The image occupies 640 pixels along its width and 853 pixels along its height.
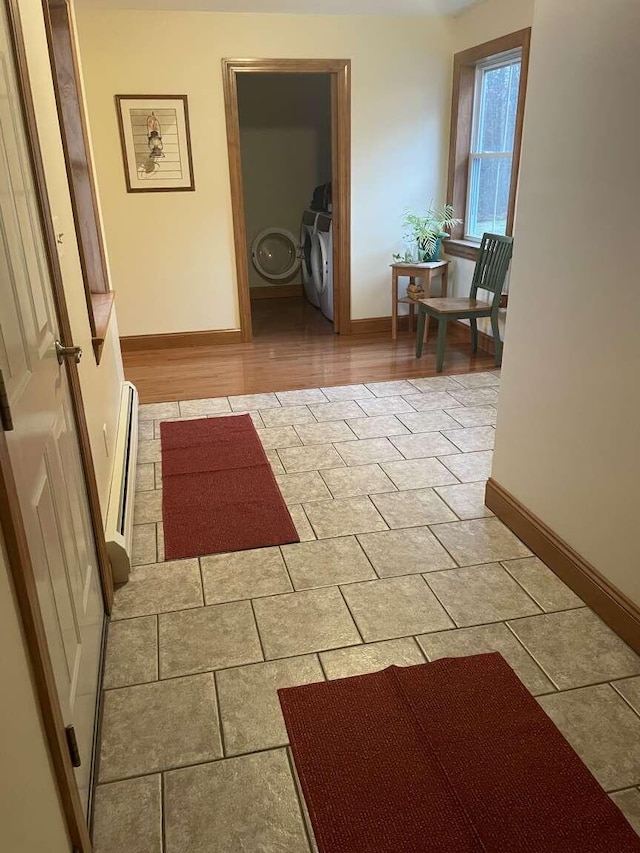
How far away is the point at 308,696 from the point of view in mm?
1810

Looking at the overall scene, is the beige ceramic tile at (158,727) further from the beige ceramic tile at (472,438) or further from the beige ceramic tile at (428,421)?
the beige ceramic tile at (428,421)

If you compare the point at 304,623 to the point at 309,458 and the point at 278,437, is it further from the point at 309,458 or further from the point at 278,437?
the point at 278,437

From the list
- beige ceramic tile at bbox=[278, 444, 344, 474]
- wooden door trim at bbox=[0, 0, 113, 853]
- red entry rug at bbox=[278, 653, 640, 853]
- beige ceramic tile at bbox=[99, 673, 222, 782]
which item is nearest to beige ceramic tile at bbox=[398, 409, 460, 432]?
beige ceramic tile at bbox=[278, 444, 344, 474]

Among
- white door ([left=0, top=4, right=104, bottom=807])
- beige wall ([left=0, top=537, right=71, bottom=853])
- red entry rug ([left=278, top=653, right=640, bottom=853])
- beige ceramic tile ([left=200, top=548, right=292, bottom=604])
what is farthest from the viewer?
beige ceramic tile ([left=200, top=548, right=292, bottom=604])

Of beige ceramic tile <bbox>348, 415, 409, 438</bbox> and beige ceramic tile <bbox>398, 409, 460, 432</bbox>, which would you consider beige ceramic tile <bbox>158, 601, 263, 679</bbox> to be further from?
beige ceramic tile <bbox>398, 409, 460, 432</bbox>

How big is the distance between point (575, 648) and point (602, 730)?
311mm

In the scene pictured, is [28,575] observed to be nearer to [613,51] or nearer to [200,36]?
[613,51]

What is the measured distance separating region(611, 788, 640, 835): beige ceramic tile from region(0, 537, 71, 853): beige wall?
119cm

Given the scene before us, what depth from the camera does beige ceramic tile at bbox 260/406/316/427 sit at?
3.78m

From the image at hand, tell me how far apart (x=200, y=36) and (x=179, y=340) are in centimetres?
219

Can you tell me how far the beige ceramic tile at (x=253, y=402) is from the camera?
4.01 meters

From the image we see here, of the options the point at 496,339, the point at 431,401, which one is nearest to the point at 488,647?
the point at 431,401

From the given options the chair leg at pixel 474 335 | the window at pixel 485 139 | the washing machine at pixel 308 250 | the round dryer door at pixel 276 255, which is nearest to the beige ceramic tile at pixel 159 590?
the chair leg at pixel 474 335

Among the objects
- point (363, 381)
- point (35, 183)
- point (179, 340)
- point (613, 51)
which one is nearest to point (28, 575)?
point (35, 183)
